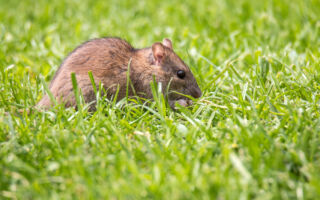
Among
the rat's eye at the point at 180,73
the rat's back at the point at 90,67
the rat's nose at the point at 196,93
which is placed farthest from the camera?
the rat's eye at the point at 180,73

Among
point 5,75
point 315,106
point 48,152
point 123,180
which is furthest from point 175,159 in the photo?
point 5,75

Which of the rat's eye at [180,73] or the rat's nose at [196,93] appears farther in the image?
the rat's eye at [180,73]

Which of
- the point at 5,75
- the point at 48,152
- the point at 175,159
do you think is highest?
the point at 5,75

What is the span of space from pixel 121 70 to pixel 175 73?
0.68 meters

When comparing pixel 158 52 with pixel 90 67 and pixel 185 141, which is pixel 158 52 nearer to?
pixel 90 67

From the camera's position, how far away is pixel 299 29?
6.44 meters

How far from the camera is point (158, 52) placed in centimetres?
455

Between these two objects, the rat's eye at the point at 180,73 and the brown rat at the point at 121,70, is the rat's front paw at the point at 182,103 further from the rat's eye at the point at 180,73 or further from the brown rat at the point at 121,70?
the rat's eye at the point at 180,73

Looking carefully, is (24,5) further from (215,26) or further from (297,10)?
(297,10)

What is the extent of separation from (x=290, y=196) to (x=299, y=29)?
15.6 feet

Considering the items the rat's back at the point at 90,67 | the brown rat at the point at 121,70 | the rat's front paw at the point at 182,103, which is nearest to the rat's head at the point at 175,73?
the brown rat at the point at 121,70

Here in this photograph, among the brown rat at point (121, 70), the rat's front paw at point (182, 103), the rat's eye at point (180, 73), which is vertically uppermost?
the brown rat at point (121, 70)

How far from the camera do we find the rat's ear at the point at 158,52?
452 cm

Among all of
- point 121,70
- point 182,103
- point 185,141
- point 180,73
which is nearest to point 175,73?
point 180,73
